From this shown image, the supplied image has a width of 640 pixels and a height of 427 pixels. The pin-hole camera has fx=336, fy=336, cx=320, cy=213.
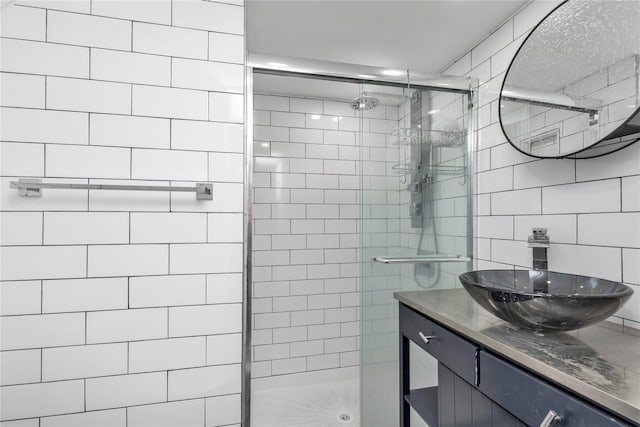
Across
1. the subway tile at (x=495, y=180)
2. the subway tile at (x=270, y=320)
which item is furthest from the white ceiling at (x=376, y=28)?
the subway tile at (x=270, y=320)

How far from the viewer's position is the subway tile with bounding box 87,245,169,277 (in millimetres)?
1227

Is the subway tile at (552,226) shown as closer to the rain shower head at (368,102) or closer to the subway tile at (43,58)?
the rain shower head at (368,102)

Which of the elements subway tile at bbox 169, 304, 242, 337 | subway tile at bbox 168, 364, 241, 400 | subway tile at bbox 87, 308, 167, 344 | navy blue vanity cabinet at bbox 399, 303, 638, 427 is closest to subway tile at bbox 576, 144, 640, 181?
navy blue vanity cabinet at bbox 399, 303, 638, 427

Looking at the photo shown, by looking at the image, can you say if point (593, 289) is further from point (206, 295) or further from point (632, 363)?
point (206, 295)

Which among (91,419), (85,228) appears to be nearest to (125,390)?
(91,419)

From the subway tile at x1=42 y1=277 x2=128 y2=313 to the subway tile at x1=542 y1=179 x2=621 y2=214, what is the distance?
1.68 m

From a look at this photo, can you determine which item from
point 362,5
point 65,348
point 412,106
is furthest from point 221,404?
point 362,5

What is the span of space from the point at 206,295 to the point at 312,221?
1332 millimetres

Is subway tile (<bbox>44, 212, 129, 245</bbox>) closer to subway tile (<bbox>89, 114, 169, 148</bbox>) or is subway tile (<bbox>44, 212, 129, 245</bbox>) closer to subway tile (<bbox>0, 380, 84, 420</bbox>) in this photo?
subway tile (<bbox>89, 114, 169, 148</bbox>)

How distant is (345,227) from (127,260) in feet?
5.47

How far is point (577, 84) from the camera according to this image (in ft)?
3.91

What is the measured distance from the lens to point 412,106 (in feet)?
5.67

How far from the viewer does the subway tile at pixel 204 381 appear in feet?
4.26

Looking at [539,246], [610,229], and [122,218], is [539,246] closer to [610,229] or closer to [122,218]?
[610,229]
